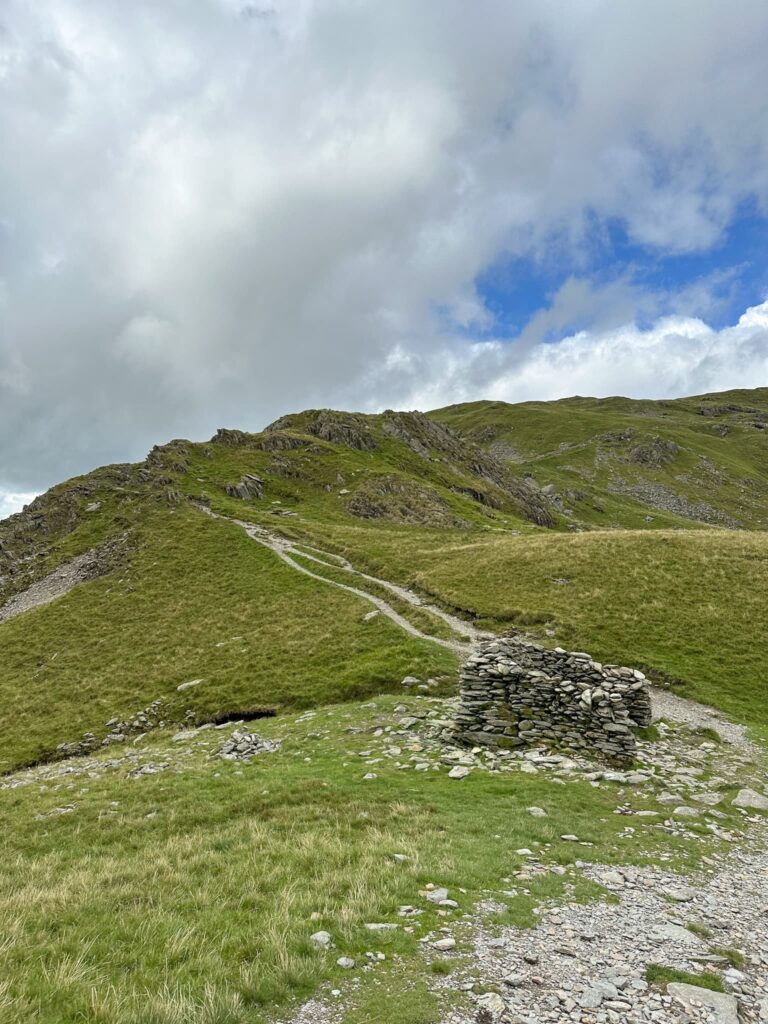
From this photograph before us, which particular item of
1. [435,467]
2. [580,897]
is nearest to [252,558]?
[580,897]

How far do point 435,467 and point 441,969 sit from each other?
360 feet

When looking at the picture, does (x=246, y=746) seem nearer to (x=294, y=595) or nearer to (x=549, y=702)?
(x=549, y=702)

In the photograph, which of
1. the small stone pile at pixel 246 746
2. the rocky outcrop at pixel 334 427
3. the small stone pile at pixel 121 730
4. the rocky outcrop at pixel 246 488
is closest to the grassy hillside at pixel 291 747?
the small stone pile at pixel 121 730

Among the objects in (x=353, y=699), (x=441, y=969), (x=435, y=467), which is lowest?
(x=353, y=699)

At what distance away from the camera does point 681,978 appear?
8.02 metres

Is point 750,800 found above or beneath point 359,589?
beneath

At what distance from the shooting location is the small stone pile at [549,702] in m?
21.1

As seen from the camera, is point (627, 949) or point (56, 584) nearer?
point (627, 949)

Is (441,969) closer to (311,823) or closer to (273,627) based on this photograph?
(311,823)

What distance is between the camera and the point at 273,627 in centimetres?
4247

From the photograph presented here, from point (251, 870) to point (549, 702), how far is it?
569 inches

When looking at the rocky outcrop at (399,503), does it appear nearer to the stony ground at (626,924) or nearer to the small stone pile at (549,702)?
the small stone pile at (549,702)

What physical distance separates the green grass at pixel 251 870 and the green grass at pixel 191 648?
31.4 ft

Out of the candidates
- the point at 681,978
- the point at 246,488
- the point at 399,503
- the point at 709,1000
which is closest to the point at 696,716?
the point at 681,978
